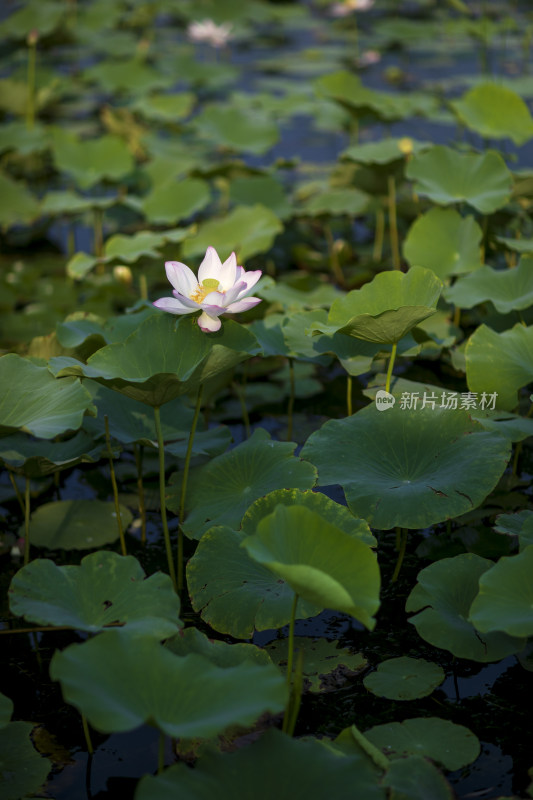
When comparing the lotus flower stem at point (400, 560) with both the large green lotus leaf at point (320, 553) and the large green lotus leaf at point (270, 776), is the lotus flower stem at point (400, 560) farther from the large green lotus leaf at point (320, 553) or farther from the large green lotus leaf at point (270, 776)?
the large green lotus leaf at point (270, 776)

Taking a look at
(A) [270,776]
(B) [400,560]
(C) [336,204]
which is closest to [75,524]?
(B) [400,560]

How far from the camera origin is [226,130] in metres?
3.52

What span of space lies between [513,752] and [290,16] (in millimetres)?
6363

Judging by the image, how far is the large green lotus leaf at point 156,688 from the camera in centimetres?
97

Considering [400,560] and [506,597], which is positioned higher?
[506,597]

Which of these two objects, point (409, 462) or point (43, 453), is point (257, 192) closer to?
point (43, 453)

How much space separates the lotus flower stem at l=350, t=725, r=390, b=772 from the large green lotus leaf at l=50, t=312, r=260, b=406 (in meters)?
Answer: 0.62

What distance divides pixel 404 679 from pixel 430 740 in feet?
0.46

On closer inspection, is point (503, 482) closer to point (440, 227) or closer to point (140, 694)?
point (440, 227)

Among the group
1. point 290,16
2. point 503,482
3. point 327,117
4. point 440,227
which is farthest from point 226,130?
point 290,16

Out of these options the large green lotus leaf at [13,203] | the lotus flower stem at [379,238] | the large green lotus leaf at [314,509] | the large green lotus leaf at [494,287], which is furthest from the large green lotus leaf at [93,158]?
the large green lotus leaf at [314,509]

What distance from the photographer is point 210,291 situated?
1593 mm

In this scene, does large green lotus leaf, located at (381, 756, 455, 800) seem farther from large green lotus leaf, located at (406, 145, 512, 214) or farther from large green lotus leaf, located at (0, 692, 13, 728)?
large green lotus leaf, located at (406, 145, 512, 214)

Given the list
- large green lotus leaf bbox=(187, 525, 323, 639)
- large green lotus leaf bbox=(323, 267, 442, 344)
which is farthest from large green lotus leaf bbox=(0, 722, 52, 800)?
large green lotus leaf bbox=(323, 267, 442, 344)
